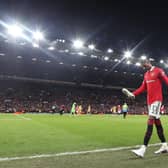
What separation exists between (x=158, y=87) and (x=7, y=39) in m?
42.3

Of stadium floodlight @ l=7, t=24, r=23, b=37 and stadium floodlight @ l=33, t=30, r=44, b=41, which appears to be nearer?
stadium floodlight @ l=7, t=24, r=23, b=37

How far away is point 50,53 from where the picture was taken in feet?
187

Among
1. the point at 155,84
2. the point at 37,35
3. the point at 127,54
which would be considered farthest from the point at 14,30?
the point at 155,84

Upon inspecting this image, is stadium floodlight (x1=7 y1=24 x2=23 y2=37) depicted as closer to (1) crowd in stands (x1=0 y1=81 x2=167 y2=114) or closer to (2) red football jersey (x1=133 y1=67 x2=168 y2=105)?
(1) crowd in stands (x1=0 y1=81 x2=167 y2=114)

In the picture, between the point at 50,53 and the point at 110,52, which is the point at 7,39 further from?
the point at 110,52

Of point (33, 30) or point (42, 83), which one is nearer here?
point (33, 30)

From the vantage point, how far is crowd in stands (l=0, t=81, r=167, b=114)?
191ft

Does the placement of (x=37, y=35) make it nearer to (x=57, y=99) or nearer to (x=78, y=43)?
(x=78, y=43)

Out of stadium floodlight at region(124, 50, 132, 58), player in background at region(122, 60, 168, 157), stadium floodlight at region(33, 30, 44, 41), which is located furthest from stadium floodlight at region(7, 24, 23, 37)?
player in background at region(122, 60, 168, 157)

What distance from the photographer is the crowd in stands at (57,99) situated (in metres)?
58.3

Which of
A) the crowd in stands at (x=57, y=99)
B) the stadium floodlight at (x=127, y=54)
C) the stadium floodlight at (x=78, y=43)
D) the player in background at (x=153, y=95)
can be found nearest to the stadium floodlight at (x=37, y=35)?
the stadium floodlight at (x=78, y=43)

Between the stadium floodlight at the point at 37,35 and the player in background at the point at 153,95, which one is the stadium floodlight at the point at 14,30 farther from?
the player in background at the point at 153,95

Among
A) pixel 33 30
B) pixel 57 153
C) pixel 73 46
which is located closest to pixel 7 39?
pixel 33 30

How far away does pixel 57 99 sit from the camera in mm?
64875
